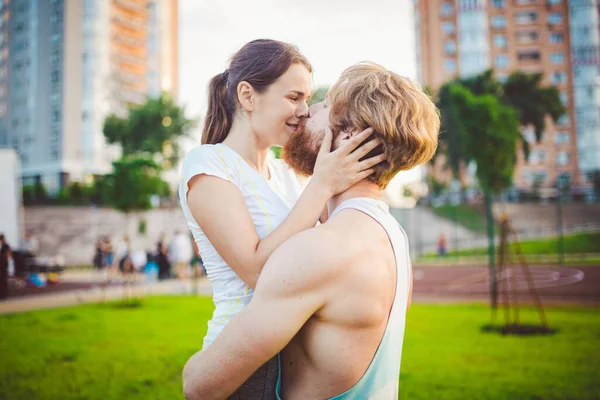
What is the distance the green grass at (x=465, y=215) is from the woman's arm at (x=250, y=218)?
37.7 m

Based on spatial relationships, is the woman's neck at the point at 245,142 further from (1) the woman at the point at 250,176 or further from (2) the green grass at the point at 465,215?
(2) the green grass at the point at 465,215

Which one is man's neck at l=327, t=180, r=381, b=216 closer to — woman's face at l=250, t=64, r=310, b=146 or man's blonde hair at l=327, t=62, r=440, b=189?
man's blonde hair at l=327, t=62, r=440, b=189

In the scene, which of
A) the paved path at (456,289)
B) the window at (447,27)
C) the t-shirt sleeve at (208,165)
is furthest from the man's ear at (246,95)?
the window at (447,27)

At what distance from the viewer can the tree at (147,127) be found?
4631 cm

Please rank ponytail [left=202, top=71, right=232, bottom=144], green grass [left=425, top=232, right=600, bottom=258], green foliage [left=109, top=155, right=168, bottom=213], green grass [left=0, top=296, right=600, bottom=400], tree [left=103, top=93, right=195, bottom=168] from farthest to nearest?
tree [left=103, top=93, right=195, bottom=168], green grass [left=425, top=232, right=600, bottom=258], green foliage [left=109, top=155, right=168, bottom=213], green grass [left=0, top=296, right=600, bottom=400], ponytail [left=202, top=71, right=232, bottom=144]

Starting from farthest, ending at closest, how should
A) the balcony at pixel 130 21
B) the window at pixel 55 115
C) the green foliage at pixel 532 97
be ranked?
the balcony at pixel 130 21
the window at pixel 55 115
the green foliage at pixel 532 97

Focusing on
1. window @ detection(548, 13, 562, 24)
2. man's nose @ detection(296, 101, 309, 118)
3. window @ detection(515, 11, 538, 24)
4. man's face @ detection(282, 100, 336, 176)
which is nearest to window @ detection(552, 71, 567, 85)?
window @ detection(548, 13, 562, 24)

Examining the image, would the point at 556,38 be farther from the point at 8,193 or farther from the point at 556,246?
the point at 8,193

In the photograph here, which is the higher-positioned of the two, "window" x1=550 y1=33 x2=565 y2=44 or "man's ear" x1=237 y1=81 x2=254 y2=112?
"window" x1=550 y1=33 x2=565 y2=44

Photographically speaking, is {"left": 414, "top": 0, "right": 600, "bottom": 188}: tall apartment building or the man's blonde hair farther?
{"left": 414, "top": 0, "right": 600, "bottom": 188}: tall apartment building

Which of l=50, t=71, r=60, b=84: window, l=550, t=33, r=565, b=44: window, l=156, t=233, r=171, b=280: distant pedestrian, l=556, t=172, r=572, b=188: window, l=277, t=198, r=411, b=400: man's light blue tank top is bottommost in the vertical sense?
l=156, t=233, r=171, b=280: distant pedestrian

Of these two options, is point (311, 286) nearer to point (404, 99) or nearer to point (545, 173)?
point (404, 99)

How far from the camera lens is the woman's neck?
2.18 meters

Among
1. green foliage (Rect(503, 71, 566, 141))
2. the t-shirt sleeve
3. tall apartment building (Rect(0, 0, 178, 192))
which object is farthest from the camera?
tall apartment building (Rect(0, 0, 178, 192))
